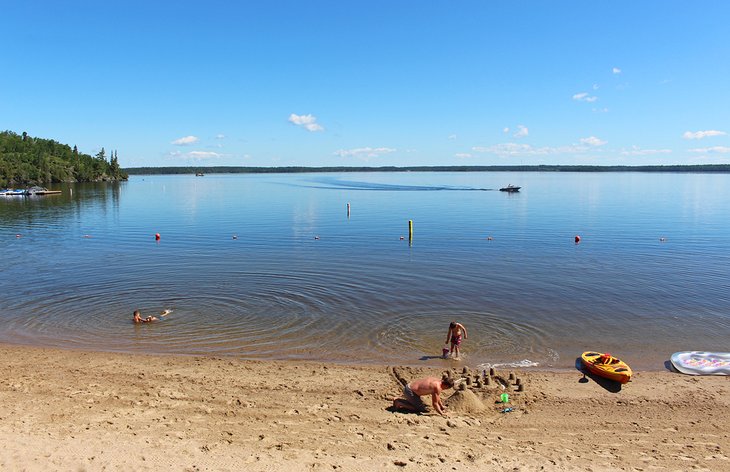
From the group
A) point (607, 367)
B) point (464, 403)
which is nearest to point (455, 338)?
point (464, 403)

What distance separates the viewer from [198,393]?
15.6 metres

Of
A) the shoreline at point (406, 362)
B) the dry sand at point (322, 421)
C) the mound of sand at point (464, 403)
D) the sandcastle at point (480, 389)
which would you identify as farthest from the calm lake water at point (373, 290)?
the mound of sand at point (464, 403)

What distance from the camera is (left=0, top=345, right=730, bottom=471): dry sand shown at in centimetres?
1147

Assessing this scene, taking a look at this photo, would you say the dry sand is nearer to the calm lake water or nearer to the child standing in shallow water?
the child standing in shallow water

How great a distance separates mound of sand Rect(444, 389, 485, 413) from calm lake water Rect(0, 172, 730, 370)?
4.16m

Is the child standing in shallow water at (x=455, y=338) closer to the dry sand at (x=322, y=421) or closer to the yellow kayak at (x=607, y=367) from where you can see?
the dry sand at (x=322, y=421)

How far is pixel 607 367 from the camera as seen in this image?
17578mm

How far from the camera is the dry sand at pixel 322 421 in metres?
11.5

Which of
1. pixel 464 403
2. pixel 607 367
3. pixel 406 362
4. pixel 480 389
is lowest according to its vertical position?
pixel 406 362

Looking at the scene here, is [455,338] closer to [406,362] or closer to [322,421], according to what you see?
[406,362]

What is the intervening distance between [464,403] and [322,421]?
419 centimetres

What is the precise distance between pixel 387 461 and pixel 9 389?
12.1m

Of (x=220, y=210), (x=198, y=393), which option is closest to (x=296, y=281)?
(x=198, y=393)

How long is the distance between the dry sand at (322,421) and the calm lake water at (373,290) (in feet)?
8.38
